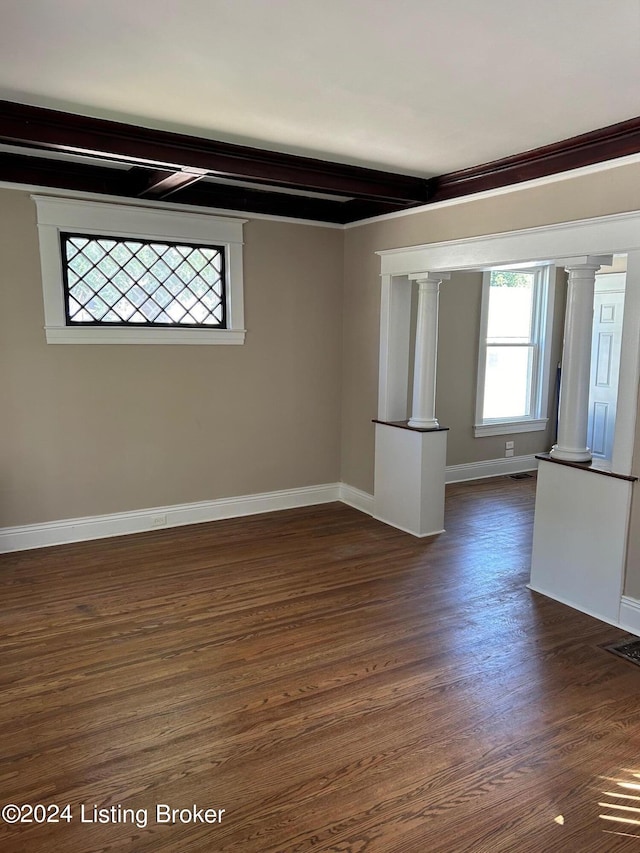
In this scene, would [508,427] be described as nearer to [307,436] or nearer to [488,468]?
[488,468]

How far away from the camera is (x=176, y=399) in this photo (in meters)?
4.58

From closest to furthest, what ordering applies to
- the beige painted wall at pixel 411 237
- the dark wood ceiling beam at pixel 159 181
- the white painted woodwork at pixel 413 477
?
1. the beige painted wall at pixel 411 237
2. the dark wood ceiling beam at pixel 159 181
3. the white painted woodwork at pixel 413 477

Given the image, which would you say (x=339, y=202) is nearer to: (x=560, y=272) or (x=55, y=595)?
(x=560, y=272)

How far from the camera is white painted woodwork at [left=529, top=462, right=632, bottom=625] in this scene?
10.3ft

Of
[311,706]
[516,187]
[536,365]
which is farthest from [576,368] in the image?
[536,365]

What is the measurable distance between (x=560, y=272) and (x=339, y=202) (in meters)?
2.85

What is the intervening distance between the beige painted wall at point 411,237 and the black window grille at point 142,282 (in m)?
1.12

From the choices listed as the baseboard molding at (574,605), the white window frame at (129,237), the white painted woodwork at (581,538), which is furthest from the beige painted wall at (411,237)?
the baseboard molding at (574,605)

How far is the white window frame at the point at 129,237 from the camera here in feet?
13.0

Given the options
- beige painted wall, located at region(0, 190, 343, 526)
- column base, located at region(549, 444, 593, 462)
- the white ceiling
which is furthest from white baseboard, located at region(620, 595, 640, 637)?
beige painted wall, located at region(0, 190, 343, 526)

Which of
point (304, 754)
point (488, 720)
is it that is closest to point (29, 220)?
point (304, 754)

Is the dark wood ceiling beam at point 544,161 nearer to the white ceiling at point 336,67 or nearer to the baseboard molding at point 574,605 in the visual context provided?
the white ceiling at point 336,67

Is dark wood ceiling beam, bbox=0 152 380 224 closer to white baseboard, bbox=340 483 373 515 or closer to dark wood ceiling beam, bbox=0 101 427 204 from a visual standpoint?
dark wood ceiling beam, bbox=0 101 427 204

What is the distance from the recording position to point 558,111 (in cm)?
275
